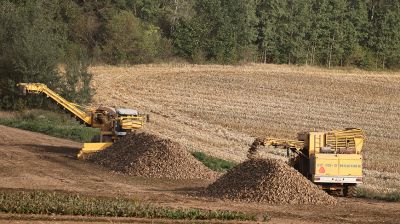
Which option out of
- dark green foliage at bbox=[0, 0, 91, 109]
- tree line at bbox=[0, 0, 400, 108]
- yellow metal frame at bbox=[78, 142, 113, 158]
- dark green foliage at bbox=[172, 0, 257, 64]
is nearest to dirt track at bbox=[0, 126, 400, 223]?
yellow metal frame at bbox=[78, 142, 113, 158]

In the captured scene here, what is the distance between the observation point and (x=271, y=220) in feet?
69.8

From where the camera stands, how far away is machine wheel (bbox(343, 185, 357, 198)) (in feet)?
90.7

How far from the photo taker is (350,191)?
27.7 meters

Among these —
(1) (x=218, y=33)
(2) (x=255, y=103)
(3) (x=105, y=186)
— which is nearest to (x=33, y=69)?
(2) (x=255, y=103)

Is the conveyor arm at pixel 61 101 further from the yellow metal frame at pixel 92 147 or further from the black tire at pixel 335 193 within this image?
the black tire at pixel 335 193

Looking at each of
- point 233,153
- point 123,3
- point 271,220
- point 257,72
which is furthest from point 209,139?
point 123,3

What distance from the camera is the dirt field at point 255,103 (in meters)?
42.0

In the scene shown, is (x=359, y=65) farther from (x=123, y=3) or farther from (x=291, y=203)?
(x=291, y=203)

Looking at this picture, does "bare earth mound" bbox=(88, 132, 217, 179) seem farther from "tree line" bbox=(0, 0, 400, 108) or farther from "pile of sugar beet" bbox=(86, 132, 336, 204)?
"tree line" bbox=(0, 0, 400, 108)

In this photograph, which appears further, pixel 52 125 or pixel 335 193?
pixel 52 125

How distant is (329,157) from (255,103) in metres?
30.8

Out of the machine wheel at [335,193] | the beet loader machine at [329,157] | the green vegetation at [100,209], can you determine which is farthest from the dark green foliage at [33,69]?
the green vegetation at [100,209]

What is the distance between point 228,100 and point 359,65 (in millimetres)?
33278

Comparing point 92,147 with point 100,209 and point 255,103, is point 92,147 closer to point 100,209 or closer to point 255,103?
point 100,209
